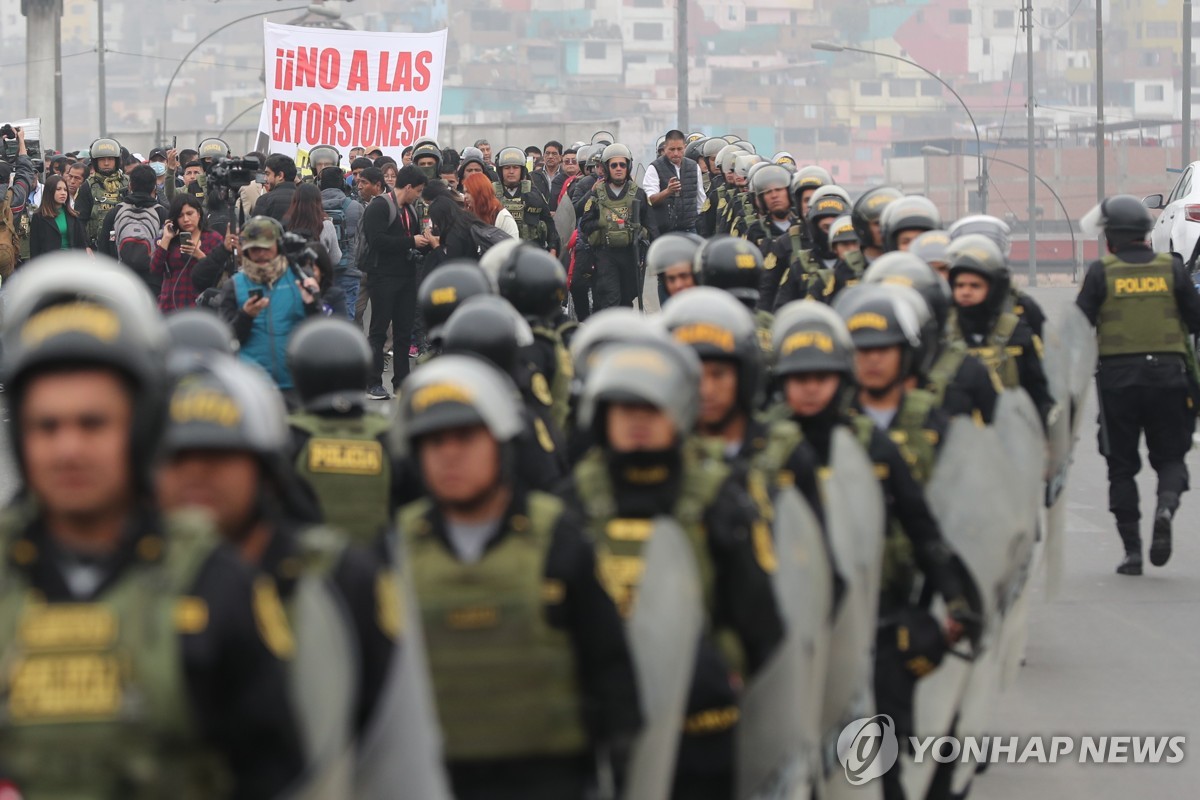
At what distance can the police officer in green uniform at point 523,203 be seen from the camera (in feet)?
60.9

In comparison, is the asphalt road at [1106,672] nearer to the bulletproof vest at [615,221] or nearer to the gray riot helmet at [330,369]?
the gray riot helmet at [330,369]

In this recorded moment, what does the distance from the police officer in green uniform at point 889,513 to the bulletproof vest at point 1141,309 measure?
539 centimetres

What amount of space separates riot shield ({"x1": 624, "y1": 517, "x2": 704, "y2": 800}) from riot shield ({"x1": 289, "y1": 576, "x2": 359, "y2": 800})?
1.02 metres

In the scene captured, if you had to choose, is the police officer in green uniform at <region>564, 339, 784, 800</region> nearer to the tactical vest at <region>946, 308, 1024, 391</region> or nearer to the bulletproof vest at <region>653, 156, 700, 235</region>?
the tactical vest at <region>946, 308, 1024, 391</region>

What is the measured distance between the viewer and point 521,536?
4027mm

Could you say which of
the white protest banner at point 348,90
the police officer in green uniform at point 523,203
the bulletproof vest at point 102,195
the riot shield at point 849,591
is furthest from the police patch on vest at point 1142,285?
the white protest banner at point 348,90

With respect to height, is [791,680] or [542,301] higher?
[542,301]

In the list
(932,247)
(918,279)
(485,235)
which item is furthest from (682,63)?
(918,279)

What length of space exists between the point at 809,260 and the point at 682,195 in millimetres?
8447

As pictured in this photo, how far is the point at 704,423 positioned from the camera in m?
5.32

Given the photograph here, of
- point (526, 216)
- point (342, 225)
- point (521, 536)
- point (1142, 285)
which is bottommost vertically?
point (521, 536)

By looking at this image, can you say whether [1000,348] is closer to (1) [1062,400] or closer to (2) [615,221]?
(1) [1062,400]

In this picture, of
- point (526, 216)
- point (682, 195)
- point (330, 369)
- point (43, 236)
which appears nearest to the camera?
point (330, 369)

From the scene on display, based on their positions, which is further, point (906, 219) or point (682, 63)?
point (682, 63)
